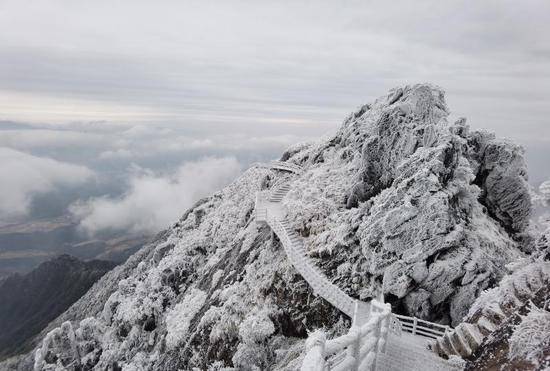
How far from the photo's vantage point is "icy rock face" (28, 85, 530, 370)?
25.8 m

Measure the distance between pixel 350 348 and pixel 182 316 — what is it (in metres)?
28.6

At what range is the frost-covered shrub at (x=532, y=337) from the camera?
8.32m

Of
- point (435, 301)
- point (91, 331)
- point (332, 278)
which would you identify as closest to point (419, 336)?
point (435, 301)

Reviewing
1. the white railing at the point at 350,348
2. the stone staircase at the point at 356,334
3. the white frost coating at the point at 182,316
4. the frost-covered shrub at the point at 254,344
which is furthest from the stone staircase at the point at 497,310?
the white frost coating at the point at 182,316

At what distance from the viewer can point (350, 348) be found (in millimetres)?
10383

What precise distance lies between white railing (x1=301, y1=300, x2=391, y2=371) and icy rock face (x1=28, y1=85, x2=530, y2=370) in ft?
33.5

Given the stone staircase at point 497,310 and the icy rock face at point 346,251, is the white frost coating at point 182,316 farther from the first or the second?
the stone staircase at point 497,310

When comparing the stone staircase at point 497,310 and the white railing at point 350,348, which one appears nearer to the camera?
the white railing at point 350,348

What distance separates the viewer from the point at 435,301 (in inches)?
993

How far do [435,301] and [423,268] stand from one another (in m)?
2.00

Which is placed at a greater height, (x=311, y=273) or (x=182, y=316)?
(x=311, y=273)

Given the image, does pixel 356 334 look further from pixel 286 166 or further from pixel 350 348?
pixel 286 166

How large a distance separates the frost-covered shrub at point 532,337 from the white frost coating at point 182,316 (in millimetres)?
28936

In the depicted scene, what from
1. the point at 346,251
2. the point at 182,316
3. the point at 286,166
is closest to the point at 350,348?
the point at 346,251
